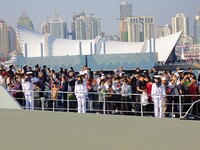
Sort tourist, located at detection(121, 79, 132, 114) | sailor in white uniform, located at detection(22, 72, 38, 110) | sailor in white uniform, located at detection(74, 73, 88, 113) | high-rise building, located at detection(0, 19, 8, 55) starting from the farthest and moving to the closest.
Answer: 1. high-rise building, located at detection(0, 19, 8, 55)
2. sailor in white uniform, located at detection(22, 72, 38, 110)
3. sailor in white uniform, located at detection(74, 73, 88, 113)
4. tourist, located at detection(121, 79, 132, 114)

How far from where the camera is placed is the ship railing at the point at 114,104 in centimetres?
1120

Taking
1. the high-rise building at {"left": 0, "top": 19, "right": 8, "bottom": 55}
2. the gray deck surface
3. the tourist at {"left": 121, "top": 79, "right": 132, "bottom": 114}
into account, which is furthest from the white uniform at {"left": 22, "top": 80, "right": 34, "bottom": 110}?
the high-rise building at {"left": 0, "top": 19, "right": 8, "bottom": 55}

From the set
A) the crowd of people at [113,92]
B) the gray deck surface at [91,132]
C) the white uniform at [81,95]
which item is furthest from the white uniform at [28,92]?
the white uniform at [81,95]

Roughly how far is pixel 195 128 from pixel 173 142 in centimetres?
55

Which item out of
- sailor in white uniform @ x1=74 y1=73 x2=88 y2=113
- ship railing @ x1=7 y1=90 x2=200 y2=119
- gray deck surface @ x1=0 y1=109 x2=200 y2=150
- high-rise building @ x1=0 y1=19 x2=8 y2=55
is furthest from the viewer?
high-rise building @ x1=0 y1=19 x2=8 y2=55

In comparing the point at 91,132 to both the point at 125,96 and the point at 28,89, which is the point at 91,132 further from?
the point at 28,89

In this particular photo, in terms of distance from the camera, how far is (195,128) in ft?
34.1

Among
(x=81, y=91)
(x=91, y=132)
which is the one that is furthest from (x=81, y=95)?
(x=91, y=132)

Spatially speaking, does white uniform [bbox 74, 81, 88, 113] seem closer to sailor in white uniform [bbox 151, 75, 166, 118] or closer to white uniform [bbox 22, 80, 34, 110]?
white uniform [bbox 22, 80, 34, 110]

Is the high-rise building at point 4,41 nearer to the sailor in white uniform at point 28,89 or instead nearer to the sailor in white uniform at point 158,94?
the sailor in white uniform at point 28,89

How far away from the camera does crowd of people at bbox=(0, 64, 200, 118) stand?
11.3m

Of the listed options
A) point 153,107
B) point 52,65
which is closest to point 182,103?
point 153,107

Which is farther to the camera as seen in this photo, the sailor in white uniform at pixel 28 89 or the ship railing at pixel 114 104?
the sailor in white uniform at pixel 28 89

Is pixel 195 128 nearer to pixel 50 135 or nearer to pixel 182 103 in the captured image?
pixel 182 103
